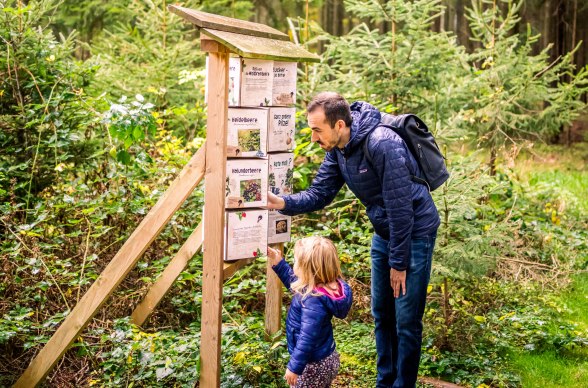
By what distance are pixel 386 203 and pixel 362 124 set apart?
52cm

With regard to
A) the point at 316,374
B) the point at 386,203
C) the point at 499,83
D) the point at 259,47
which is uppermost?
the point at 499,83

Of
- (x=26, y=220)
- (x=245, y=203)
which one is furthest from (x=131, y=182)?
(x=245, y=203)

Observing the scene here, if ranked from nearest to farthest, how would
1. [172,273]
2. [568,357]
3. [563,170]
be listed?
1. [172,273]
2. [568,357]
3. [563,170]

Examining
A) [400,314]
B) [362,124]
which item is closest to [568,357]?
[400,314]

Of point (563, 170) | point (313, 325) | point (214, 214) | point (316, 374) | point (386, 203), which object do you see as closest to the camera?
point (313, 325)

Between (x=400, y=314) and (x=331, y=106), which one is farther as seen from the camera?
(x=400, y=314)

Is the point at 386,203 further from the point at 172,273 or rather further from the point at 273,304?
the point at 172,273

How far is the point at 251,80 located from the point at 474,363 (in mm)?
2903

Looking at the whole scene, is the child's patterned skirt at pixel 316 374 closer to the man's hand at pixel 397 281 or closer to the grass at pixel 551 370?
the man's hand at pixel 397 281

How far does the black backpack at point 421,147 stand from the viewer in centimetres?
435

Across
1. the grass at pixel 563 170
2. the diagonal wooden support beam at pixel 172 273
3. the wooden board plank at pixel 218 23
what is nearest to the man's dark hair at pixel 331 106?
the wooden board plank at pixel 218 23

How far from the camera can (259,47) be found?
14.4 feet

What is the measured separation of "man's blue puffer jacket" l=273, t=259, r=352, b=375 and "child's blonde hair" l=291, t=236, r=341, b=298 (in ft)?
0.26

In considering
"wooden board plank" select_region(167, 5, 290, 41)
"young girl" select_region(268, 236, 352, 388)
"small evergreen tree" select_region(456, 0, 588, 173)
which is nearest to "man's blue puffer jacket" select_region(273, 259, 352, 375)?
"young girl" select_region(268, 236, 352, 388)
